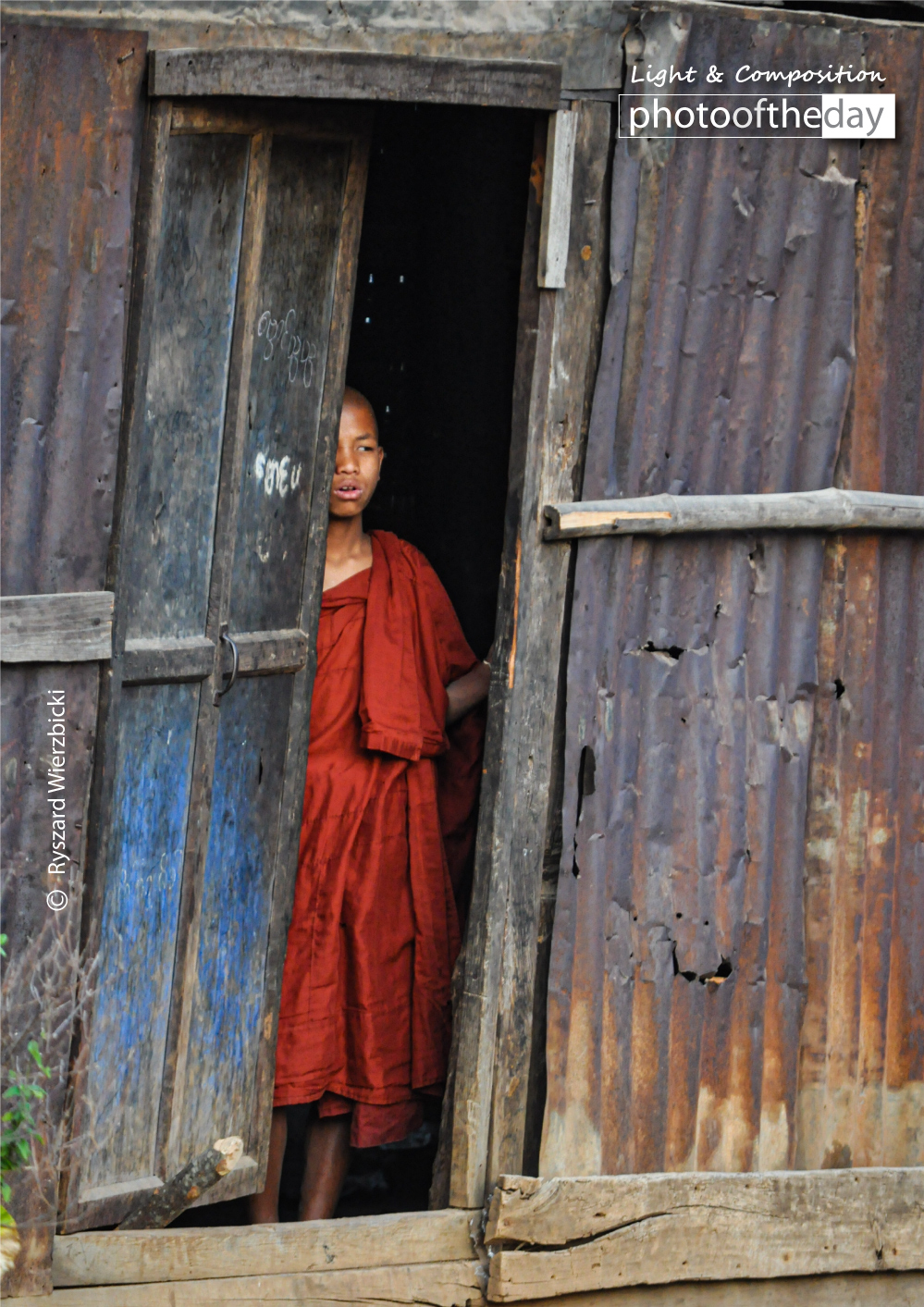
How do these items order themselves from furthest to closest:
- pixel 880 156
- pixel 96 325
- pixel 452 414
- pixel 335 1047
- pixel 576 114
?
pixel 452 414 → pixel 335 1047 → pixel 880 156 → pixel 576 114 → pixel 96 325

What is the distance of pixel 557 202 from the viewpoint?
354 centimetres

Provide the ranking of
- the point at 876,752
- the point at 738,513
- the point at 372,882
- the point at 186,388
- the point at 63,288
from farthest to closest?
1. the point at 372,882
2. the point at 876,752
3. the point at 738,513
4. the point at 186,388
5. the point at 63,288

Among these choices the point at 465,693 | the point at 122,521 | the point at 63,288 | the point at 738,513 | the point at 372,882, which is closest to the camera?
the point at 63,288

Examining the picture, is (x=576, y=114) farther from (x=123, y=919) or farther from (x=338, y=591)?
(x=123, y=919)

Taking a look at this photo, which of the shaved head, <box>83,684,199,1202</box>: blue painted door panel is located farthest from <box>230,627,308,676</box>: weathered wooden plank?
the shaved head

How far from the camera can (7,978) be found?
325 centimetres

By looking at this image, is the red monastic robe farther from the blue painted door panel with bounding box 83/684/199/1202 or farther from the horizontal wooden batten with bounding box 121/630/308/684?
the blue painted door panel with bounding box 83/684/199/1202

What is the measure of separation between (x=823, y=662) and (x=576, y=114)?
141 cm

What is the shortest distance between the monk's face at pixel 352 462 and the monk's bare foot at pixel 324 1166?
5.20ft

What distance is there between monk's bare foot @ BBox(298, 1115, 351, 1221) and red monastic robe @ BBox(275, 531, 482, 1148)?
0.08 metres

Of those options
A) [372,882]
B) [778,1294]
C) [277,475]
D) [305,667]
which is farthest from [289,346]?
[778,1294]

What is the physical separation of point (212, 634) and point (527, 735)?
76 centimetres

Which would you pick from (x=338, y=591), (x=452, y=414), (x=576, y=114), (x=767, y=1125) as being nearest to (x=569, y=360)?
(x=576, y=114)

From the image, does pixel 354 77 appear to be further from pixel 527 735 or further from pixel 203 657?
pixel 527 735
